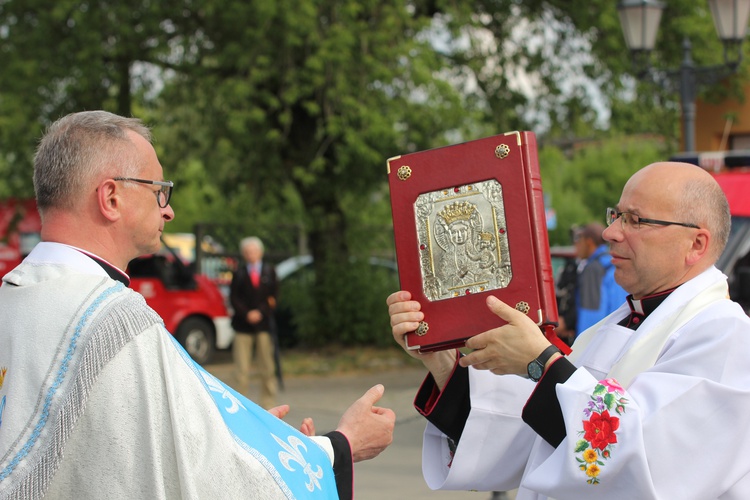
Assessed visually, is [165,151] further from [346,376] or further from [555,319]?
[555,319]

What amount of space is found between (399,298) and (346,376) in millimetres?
11053

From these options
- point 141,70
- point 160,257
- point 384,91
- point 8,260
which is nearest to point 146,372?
point 384,91

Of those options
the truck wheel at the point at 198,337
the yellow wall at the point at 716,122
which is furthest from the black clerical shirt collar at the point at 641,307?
the yellow wall at the point at 716,122

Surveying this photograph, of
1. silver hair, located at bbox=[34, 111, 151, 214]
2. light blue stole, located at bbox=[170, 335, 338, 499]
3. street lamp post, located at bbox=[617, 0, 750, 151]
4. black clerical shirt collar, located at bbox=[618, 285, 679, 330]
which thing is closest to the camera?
light blue stole, located at bbox=[170, 335, 338, 499]

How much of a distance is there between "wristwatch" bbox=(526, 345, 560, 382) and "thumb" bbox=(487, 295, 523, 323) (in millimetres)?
130

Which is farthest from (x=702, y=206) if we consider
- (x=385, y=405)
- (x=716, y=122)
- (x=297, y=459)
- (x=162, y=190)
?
(x=716, y=122)

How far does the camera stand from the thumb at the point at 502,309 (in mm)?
2577

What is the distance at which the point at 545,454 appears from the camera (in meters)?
2.66

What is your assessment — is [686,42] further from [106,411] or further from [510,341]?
[106,411]

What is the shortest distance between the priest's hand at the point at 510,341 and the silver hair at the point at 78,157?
1.07 m

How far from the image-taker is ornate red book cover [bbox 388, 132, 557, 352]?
263cm

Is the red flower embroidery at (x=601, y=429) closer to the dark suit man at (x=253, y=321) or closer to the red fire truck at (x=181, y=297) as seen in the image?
the dark suit man at (x=253, y=321)

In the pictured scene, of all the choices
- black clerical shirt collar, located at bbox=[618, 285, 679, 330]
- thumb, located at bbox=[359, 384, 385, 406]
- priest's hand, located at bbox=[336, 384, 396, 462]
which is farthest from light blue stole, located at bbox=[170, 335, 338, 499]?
black clerical shirt collar, located at bbox=[618, 285, 679, 330]

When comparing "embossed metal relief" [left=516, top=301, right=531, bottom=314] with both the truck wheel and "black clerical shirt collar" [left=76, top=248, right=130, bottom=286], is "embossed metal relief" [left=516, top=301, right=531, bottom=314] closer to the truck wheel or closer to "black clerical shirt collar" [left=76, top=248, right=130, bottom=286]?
"black clerical shirt collar" [left=76, top=248, right=130, bottom=286]
